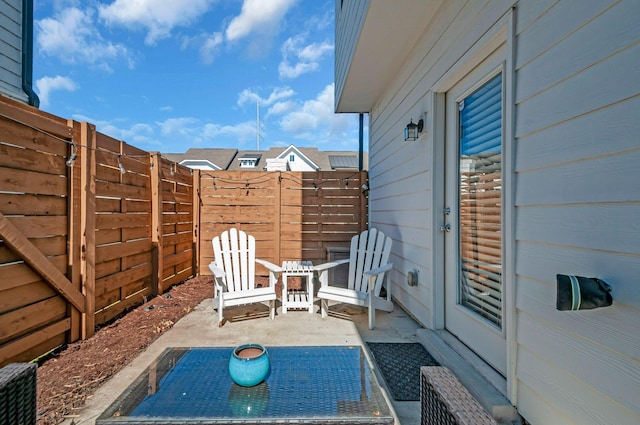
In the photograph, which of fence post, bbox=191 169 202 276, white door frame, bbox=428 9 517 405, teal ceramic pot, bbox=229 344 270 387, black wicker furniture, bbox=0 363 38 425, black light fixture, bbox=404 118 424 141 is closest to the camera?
black wicker furniture, bbox=0 363 38 425

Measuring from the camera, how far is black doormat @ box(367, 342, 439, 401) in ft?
6.51

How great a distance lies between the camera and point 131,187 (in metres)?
3.44

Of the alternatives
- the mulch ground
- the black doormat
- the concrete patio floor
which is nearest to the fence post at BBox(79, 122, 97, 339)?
the mulch ground

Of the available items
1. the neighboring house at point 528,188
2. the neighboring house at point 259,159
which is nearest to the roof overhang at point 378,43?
the neighboring house at point 528,188

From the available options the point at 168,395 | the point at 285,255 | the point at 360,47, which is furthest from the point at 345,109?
the point at 168,395

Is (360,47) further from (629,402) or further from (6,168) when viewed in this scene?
(629,402)

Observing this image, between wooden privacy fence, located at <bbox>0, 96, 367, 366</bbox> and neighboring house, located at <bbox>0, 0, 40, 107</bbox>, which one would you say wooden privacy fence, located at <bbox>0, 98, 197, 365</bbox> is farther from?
neighboring house, located at <bbox>0, 0, 40, 107</bbox>

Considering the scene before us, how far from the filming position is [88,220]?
2672mm

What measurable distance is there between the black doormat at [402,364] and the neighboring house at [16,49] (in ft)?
15.2

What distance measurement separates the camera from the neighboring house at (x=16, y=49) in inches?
141

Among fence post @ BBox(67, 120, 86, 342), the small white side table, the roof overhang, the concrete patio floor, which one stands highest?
the roof overhang

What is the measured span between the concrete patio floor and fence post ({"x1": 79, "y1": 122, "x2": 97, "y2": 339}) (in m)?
0.60

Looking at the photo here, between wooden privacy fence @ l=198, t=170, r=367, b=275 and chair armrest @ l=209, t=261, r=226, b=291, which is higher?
wooden privacy fence @ l=198, t=170, r=367, b=275

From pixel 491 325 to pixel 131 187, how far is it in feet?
11.3
